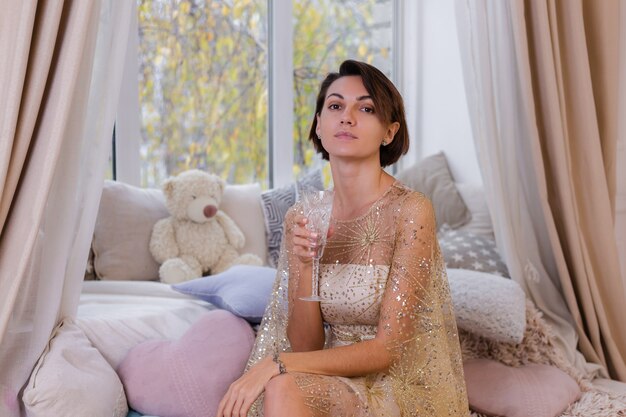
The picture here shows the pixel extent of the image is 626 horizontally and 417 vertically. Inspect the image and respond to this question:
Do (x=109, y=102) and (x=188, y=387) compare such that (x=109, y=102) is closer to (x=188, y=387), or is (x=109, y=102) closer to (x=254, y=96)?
(x=188, y=387)

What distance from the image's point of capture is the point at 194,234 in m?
2.99

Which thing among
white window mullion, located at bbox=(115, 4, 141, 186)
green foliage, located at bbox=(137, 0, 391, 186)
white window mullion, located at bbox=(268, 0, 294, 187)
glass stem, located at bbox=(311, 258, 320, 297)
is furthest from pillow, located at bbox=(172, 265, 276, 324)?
white window mullion, located at bbox=(268, 0, 294, 187)

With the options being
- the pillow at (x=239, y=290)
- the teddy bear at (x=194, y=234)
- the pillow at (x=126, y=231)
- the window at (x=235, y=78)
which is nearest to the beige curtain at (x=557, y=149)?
the pillow at (x=239, y=290)

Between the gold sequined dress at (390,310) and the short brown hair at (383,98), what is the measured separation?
0.33 ft

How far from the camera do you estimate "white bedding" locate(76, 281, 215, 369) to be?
2.04 meters

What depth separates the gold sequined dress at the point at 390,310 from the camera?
1754 millimetres

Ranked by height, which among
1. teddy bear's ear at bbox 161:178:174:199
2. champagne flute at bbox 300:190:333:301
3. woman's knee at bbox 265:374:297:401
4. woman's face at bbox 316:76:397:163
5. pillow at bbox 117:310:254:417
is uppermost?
woman's face at bbox 316:76:397:163

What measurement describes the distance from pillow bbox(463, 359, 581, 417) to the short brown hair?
0.77 metres

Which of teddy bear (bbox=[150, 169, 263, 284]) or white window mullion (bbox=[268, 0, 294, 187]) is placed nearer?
teddy bear (bbox=[150, 169, 263, 284])

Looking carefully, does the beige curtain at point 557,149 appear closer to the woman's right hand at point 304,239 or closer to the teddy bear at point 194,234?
the teddy bear at point 194,234

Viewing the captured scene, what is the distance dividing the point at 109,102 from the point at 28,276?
0.45m

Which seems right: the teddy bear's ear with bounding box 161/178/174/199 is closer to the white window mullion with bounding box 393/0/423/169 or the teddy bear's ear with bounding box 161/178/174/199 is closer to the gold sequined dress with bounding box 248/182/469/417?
the gold sequined dress with bounding box 248/182/469/417

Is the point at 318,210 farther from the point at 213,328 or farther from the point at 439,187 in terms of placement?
the point at 439,187

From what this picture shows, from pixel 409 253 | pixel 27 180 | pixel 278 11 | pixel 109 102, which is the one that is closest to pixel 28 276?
pixel 27 180
